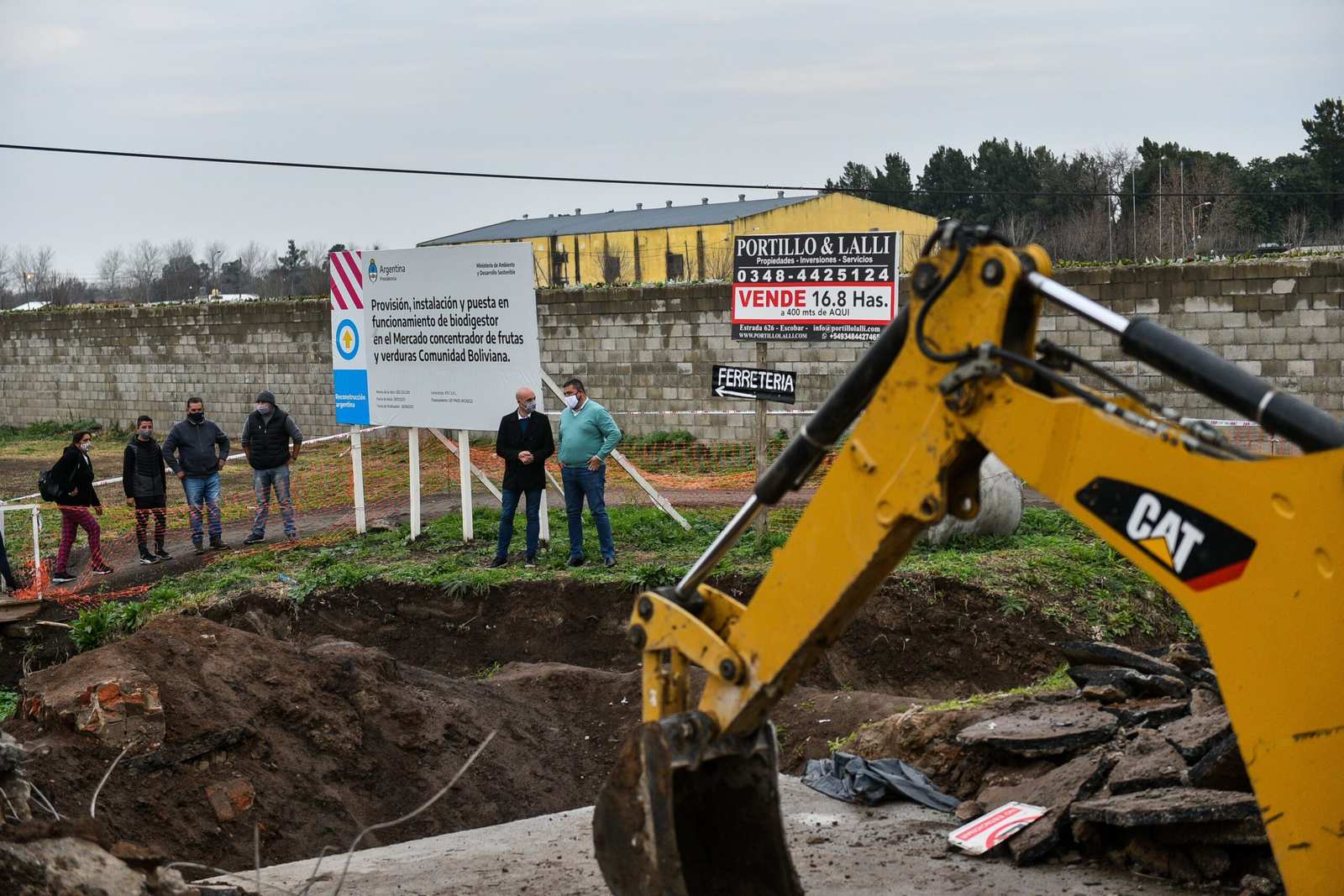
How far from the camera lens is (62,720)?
7.73 metres

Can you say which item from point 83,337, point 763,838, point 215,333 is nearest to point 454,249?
point 763,838

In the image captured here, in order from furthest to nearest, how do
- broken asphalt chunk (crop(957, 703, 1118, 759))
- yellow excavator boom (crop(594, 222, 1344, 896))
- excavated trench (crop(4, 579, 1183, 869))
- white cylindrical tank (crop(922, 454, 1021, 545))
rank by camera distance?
1. white cylindrical tank (crop(922, 454, 1021, 545))
2. excavated trench (crop(4, 579, 1183, 869))
3. broken asphalt chunk (crop(957, 703, 1118, 759))
4. yellow excavator boom (crop(594, 222, 1344, 896))

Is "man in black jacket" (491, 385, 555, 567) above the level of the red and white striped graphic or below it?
below

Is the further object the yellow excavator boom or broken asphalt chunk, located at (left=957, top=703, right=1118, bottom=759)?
broken asphalt chunk, located at (left=957, top=703, right=1118, bottom=759)

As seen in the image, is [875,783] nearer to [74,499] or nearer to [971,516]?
[971,516]

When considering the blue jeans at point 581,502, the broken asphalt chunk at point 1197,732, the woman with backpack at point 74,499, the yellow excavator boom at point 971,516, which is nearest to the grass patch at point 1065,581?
the blue jeans at point 581,502

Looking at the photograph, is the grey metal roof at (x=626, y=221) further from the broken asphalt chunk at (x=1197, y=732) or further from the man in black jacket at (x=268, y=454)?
the broken asphalt chunk at (x=1197, y=732)

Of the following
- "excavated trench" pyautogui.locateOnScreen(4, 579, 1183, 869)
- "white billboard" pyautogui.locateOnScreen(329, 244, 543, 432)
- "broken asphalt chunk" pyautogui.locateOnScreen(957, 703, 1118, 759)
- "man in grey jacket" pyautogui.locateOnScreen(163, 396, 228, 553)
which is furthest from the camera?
"man in grey jacket" pyautogui.locateOnScreen(163, 396, 228, 553)

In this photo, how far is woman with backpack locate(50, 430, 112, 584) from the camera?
14000mm

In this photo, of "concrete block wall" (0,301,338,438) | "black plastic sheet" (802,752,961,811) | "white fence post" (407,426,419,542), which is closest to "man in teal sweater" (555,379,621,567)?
"white fence post" (407,426,419,542)

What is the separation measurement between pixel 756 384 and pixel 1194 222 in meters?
21.4

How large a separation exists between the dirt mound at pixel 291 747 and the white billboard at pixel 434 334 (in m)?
5.04

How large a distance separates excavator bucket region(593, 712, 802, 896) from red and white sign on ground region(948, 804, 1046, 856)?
137 centimetres

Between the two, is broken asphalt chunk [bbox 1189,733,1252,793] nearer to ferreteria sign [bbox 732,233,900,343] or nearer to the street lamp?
ferreteria sign [bbox 732,233,900,343]
